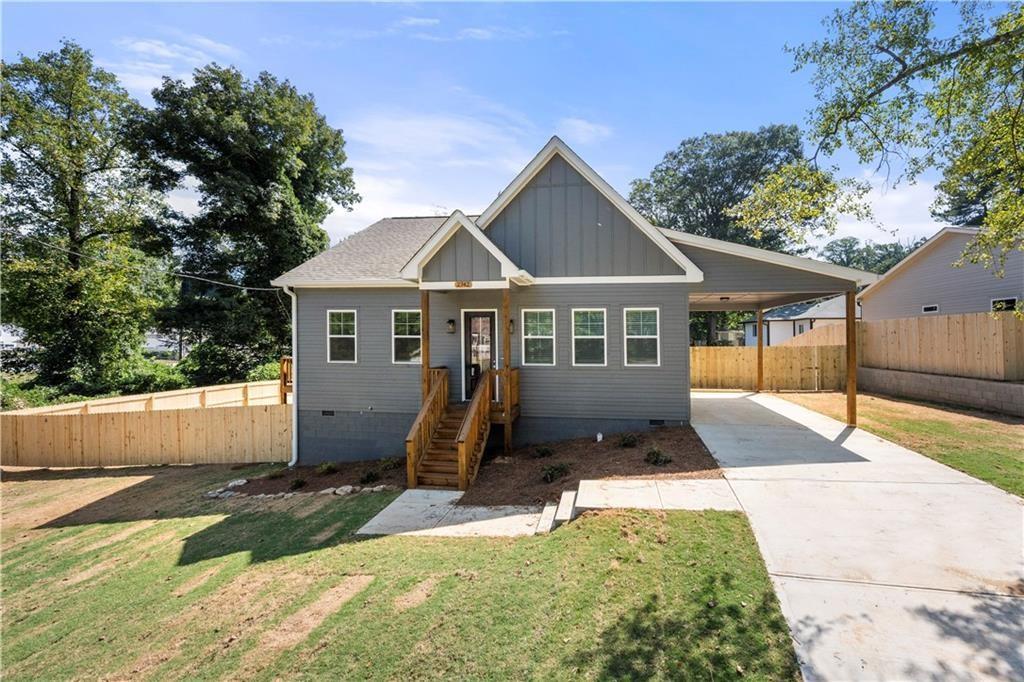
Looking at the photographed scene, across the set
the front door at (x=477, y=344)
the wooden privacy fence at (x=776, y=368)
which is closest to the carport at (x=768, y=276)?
the front door at (x=477, y=344)

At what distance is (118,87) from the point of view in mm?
21719

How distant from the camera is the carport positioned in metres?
9.81

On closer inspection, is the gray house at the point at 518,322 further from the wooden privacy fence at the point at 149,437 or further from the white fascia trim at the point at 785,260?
the wooden privacy fence at the point at 149,437

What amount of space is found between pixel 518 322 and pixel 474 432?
2.95 m

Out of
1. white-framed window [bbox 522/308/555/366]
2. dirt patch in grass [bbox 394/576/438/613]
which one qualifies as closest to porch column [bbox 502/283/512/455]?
white-framed window [bbox 522/308/555/366]

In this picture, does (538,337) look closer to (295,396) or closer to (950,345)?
(295,396)

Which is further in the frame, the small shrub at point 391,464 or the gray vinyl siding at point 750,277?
the small shrub at point 391,464

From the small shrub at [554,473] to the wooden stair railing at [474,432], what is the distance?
4.95 ft

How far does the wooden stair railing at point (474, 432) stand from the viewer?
8.74 metres

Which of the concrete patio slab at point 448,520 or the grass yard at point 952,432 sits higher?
the grass yard at point 952,432

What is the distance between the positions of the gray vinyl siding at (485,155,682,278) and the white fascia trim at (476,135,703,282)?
0.11 metres

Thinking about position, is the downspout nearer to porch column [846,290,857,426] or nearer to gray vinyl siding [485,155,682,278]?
gray vinyl siding [485,155,682,278]

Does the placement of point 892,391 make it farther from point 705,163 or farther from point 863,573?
point 705,163

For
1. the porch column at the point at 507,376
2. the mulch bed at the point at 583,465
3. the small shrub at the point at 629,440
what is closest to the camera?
the mulch bed at the point at 583,465
